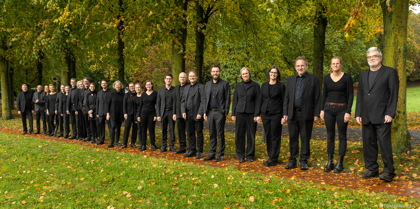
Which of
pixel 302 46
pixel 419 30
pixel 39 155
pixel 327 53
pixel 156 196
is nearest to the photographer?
pixel 156 196

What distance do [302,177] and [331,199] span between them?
5.34 ft

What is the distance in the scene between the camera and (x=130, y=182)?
5840mm

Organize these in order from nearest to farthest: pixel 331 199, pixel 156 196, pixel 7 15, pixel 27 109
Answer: pixel 331 199
pixel 156 196
pixel 27 109
pixel 7 15

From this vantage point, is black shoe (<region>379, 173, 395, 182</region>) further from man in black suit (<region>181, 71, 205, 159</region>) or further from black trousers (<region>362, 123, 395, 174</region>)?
man in black suit (<region>181, 71, 205, 159</region>)

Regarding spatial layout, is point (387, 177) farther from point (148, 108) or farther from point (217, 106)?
point (148, 108)

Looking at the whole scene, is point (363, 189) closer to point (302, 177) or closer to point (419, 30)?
point (302, 177)

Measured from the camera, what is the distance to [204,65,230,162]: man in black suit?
7895 mm

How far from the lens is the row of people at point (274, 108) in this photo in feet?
18.7

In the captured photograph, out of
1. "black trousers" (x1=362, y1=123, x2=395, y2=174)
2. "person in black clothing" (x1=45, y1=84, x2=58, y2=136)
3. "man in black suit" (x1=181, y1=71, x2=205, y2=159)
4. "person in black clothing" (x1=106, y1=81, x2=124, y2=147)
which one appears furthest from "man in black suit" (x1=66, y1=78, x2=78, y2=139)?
"black trousers" (x1=362, y1=123, x2=395, y2=174)

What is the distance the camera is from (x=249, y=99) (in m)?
7.59

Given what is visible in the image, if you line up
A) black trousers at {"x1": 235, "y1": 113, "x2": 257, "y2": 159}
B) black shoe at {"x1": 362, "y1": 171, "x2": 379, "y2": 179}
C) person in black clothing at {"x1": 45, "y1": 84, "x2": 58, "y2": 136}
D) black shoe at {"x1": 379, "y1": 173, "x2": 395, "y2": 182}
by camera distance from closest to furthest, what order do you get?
1. black shoe at {"x1": 379, "y1": 173, "x2": 395, "y2": 182}
2. black shoe at {"x1": 362, "y1": 171, "x2": 379, "y2": 179}
3. black trousers at {"x1": 235, "y1": 113, "x2": 257, "y2": 159}
4. person in black clothing at {"x1": 45, "y1": 84, "x2": 58, "y2": 136}

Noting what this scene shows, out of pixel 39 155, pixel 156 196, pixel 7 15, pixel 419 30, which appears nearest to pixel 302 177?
pixel 156 196

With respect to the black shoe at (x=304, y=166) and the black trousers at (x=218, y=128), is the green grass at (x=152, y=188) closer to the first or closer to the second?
the black shoe at (x=304, y=166)

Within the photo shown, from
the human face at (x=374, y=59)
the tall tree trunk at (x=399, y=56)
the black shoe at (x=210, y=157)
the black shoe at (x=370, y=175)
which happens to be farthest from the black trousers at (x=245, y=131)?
the tall tree trunk at (x=399, y=56)
